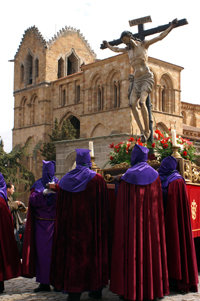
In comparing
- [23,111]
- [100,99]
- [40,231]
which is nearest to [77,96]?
[100,99]

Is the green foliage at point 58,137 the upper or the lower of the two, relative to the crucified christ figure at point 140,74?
upper

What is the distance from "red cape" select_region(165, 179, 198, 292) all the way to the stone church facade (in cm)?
1909

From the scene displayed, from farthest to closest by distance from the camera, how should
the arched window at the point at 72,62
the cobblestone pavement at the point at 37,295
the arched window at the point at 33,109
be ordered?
1. the arched window at the point at 72,62
2. the arched window at the point at 33,109
3. the cobblestone pavement at the point at 37,295

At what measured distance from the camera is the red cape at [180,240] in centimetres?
604

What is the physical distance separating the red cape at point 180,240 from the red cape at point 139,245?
16.1 inches

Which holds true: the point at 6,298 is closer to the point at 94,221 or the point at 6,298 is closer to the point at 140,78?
the point at 94,221

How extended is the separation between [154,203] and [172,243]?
806mm

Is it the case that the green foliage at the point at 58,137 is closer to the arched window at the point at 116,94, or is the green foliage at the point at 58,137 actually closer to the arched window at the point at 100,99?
the arched window at the point at 100,99

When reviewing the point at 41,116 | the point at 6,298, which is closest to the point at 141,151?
the point at 6,298

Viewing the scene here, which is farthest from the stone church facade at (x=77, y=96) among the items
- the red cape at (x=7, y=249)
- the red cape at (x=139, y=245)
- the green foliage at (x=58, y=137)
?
the red cape at (x=139, y=245)

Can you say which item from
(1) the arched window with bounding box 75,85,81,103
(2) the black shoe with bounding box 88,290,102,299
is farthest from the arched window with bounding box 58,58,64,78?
(2) the black shoe with bounding box 88,290,102,299

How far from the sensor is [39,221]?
686 centimetres

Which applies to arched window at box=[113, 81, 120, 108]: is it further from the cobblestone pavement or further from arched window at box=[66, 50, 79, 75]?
the cobblestone pavement

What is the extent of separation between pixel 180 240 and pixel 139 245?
99 centimetres
